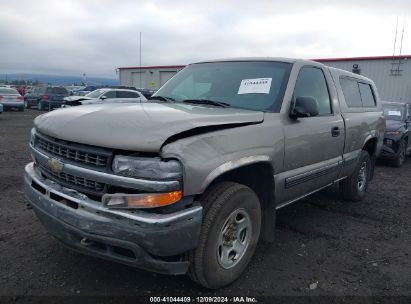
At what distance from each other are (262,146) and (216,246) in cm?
93

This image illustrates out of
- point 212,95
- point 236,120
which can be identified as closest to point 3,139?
point 212,95

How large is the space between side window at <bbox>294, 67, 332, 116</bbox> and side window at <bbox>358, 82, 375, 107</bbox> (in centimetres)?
137

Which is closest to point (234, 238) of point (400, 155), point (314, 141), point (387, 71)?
point (314, 141)

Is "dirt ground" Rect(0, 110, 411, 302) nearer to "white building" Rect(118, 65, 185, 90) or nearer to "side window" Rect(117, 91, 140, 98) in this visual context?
"side window" Rect(117, 91, 140, 98)

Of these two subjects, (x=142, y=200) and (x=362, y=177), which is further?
(x=362, y=177)

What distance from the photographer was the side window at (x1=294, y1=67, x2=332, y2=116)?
399 centimetres

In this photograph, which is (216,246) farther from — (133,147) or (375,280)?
(375,280)

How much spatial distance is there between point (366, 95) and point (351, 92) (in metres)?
0.77

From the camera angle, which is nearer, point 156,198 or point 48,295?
point 156,198

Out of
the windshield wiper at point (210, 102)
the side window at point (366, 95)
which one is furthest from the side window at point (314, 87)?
the side window at point (366, 95)

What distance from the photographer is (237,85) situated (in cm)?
389

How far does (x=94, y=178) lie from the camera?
2.55 meters

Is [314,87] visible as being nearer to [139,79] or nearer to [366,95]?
[366,95]

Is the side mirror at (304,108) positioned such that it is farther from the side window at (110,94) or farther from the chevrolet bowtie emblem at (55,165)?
the side window at (110,94)
